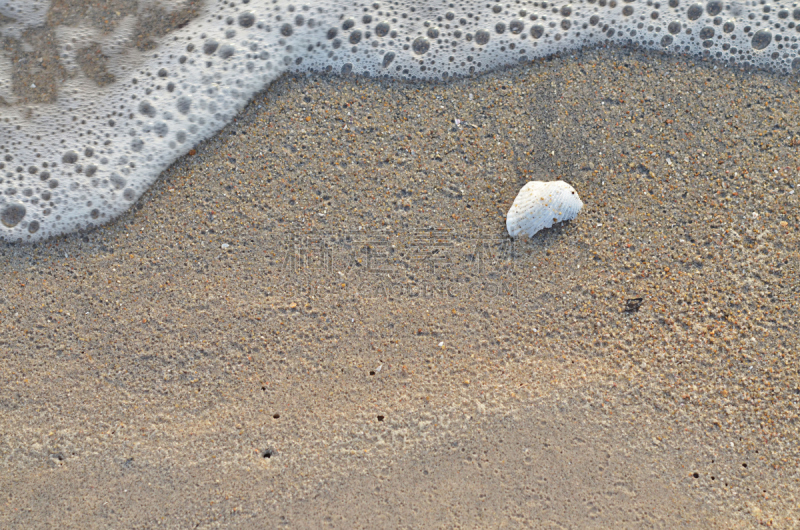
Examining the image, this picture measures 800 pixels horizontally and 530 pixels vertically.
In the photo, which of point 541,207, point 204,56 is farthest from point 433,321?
point 204,56

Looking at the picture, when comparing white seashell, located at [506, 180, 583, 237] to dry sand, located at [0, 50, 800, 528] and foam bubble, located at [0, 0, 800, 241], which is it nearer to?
dry sand, located at [0, 50, 800, 528]

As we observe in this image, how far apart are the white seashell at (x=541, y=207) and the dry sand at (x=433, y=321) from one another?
0.26ft

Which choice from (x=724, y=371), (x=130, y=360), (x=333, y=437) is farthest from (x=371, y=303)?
(x=724, y=371)

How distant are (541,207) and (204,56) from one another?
6.78ft

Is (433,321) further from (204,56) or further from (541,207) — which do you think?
(204,56)

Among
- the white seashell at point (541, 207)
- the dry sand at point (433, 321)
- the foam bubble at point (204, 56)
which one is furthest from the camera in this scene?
the foam bubble at point (204, 56)

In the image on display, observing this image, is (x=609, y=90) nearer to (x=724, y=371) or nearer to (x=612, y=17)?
(x=612, y=17)

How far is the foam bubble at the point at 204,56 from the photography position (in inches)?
106

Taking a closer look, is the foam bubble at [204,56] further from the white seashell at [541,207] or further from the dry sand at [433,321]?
the white seashell at [541,207]

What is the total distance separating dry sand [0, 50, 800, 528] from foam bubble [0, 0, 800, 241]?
0.44 feet

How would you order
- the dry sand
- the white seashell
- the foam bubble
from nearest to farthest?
the dry sand, the white seashell, the foam bubble

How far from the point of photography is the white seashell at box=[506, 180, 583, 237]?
2.46 metres

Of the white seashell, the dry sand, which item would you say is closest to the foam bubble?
the dry sand

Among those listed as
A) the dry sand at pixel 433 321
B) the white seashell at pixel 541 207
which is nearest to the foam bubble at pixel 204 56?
the dry sand at pixel 433 321
